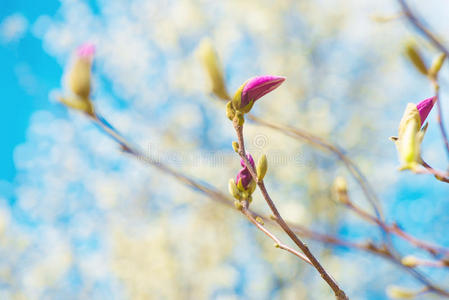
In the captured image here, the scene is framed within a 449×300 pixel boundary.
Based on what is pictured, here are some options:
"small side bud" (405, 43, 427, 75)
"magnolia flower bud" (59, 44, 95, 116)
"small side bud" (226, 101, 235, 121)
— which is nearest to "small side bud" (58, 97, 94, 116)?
"magnolia flower bud" (59, 44, 95, 116)

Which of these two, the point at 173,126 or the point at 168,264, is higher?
the point at 173,126

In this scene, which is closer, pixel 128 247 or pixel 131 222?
pixel 128 247

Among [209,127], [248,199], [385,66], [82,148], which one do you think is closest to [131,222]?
[82,148]

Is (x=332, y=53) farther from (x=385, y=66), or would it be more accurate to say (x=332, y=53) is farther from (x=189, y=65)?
(x=189, y=65)

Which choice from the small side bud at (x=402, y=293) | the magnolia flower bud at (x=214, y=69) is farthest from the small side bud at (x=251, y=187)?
Result: the small side bud at (x=402, y=293)

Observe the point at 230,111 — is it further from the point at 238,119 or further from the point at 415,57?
the point at 415,57

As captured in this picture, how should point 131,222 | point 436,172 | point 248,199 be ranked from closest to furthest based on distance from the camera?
point 436,172 → point 248,199 → point 131,222
